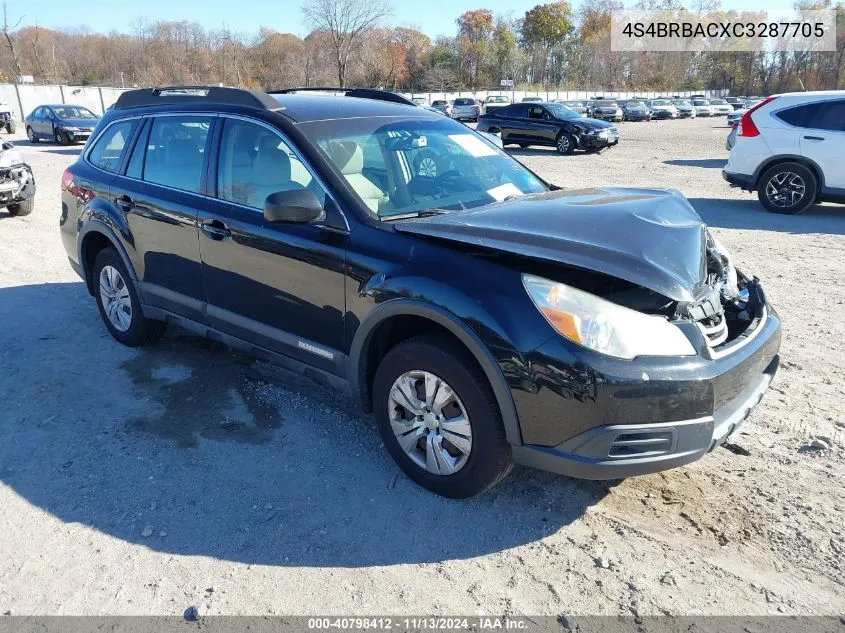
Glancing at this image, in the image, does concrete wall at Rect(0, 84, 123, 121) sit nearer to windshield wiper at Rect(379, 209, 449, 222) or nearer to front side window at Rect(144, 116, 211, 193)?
front side window at Rect(144, 116, 211, 193)

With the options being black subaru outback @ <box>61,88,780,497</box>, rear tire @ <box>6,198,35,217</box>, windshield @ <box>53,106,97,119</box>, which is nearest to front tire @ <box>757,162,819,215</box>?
black subaru outback @ <box>61,88,780,497</box>

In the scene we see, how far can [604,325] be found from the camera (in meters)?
2.60

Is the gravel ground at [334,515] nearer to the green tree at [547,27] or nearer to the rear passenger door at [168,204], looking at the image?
the rear passenger door at [168,204]

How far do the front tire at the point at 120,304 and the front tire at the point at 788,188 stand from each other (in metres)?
9.45

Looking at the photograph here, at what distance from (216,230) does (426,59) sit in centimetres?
8271

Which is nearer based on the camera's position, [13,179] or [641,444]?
[641,444]

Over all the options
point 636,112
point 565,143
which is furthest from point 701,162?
point 636,112

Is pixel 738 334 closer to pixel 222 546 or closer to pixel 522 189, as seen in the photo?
pixel 522 189

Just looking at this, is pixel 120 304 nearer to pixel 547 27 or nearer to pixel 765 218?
pixel 765 218

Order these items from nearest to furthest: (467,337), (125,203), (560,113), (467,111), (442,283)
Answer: (467,337), (442,283), (125,203), (560,113), (467,111)

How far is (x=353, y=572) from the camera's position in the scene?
8.96 ft

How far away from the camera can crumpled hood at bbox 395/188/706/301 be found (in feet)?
9.02

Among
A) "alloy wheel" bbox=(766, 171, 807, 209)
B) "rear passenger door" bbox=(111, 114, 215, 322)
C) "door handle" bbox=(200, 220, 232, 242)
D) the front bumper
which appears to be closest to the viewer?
the front bumper

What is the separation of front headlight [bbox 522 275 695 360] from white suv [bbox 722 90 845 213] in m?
9.12
